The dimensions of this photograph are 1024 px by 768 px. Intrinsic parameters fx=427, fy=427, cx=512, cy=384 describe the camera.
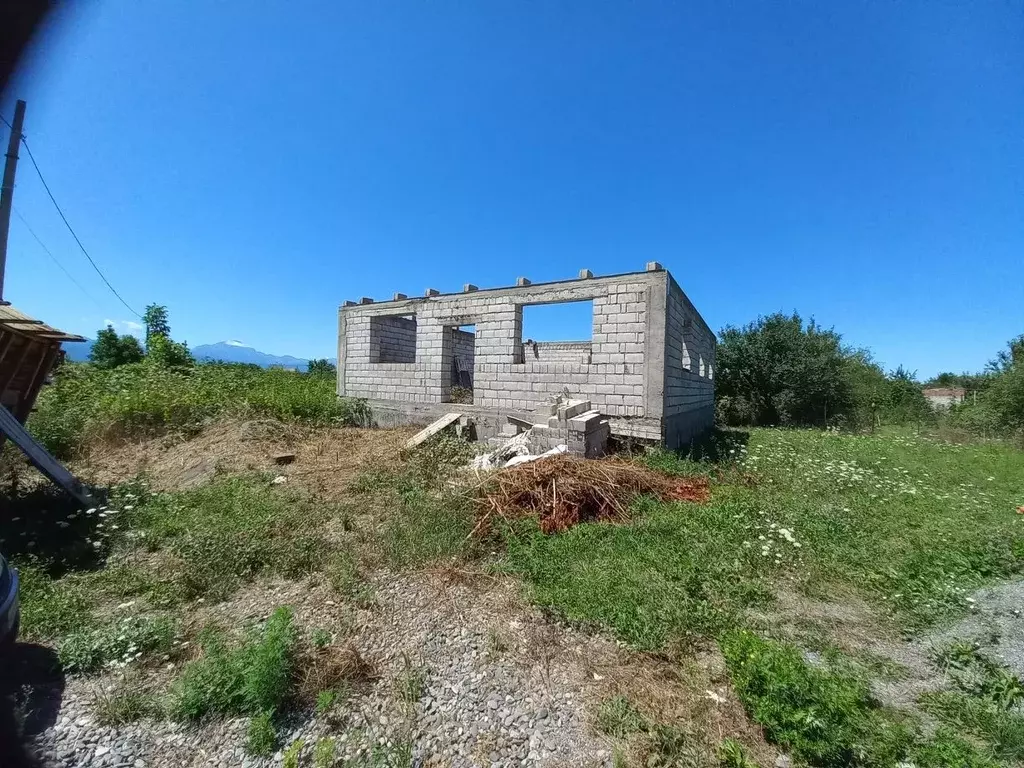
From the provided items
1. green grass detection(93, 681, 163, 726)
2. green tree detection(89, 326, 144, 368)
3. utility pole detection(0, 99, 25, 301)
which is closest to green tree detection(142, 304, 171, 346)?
green tree detection(89, 326, 144, 368)

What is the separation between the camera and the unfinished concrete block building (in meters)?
7.79

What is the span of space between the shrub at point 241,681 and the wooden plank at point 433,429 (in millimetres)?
5370

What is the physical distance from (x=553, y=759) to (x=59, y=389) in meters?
13.5

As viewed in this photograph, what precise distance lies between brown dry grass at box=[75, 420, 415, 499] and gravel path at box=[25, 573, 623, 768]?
125 inches

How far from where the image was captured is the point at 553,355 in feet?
51.3

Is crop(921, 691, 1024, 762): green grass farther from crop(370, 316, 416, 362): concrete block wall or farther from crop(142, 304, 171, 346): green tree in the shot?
crop(142, 304, 171, 346): green tree

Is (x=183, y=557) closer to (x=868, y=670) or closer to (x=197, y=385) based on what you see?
(x=868, y=670)

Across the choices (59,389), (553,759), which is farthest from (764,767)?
(59,389)

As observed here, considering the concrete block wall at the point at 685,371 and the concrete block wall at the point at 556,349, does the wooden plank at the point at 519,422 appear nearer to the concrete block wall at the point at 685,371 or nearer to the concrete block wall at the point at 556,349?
the concrete block wall at the point at 685,371

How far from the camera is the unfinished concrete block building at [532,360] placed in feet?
25.6

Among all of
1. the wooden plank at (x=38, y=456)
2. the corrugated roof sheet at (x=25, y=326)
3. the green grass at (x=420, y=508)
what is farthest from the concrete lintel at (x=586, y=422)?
the corrugated roof sheet at (x=25, y=326)

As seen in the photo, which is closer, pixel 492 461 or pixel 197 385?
pixel 492 461

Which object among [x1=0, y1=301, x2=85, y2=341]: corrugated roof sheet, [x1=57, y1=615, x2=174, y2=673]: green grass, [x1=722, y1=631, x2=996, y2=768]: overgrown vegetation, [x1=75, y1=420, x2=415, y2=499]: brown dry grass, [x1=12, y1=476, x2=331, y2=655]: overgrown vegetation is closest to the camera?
[x1=722, y1=631, x2=996, y2=768]: overgrown vegetation

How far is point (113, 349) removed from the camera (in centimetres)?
1905
